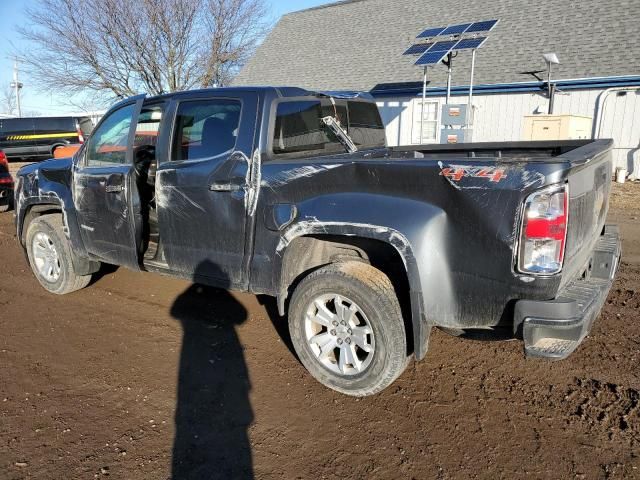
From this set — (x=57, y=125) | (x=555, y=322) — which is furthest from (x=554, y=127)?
(x=57, y=125)

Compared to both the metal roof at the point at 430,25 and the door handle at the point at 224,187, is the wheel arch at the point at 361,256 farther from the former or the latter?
the metal roof at the point at 430,25

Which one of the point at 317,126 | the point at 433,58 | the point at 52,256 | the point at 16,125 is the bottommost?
the point at 52,256

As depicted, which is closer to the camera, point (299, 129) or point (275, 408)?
point (275, 408)

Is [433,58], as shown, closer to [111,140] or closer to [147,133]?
[147,133]

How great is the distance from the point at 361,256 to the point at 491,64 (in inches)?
554

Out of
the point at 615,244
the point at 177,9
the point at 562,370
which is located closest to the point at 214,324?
the point at 562,370

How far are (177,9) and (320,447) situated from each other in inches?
865

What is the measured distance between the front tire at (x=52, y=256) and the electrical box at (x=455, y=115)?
33.1 feet

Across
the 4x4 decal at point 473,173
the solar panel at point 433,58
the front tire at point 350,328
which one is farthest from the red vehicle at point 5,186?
the 4x4 decal at point 473,173

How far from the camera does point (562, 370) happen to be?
3.58m

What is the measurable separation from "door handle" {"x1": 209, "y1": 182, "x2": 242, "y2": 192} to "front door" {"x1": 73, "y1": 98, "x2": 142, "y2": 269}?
0.98m

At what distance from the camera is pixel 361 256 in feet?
11.4

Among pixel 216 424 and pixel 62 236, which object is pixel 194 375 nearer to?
pixel 216 424

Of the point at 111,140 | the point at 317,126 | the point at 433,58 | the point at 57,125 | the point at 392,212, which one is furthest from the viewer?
the point at 57,125
